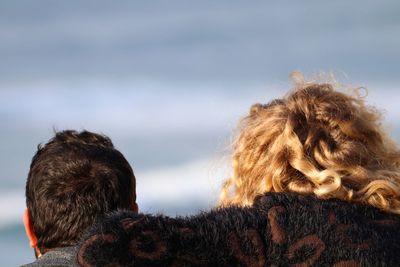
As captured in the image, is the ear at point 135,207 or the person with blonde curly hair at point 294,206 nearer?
the person with blonde curly hair at point 294,206

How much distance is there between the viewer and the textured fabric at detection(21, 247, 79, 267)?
314cm

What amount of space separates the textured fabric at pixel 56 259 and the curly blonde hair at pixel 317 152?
594mm

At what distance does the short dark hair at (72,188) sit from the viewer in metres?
3.37

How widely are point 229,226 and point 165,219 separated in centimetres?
19

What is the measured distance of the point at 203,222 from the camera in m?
2.59

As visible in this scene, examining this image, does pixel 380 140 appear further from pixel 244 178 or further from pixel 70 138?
pixel 70 138

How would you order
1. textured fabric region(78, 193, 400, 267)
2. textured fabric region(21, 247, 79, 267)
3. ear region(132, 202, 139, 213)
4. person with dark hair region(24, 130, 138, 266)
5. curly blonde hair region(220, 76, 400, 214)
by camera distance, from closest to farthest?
1. textured fabric region(78, 193, 400, 267)
2. curly blonde hair region(220, 76, 400, 214)
3. textured fabric region(21, 247, 79, 267)
4. person with dark hair region(24, 130, 138, 266)
5. ear region(132, 202, 139, 213)

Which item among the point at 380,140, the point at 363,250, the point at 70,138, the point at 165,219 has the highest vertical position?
the point at 70,138

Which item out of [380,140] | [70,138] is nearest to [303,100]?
[380,140]

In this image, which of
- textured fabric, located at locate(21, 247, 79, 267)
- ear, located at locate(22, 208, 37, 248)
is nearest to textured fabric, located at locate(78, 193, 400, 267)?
textured fabric, located at locate(21, 247, 79, 267)

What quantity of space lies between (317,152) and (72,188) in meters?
1.05

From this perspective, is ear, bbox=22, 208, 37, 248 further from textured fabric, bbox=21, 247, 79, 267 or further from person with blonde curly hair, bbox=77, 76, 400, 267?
person with blonde curly hair, bbox=77, 76, 400, 267

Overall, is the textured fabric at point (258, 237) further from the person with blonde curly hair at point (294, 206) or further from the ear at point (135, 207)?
the ear at point (135, 207)

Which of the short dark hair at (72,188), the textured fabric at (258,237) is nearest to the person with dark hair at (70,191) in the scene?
the short dark hair at (72,188)
